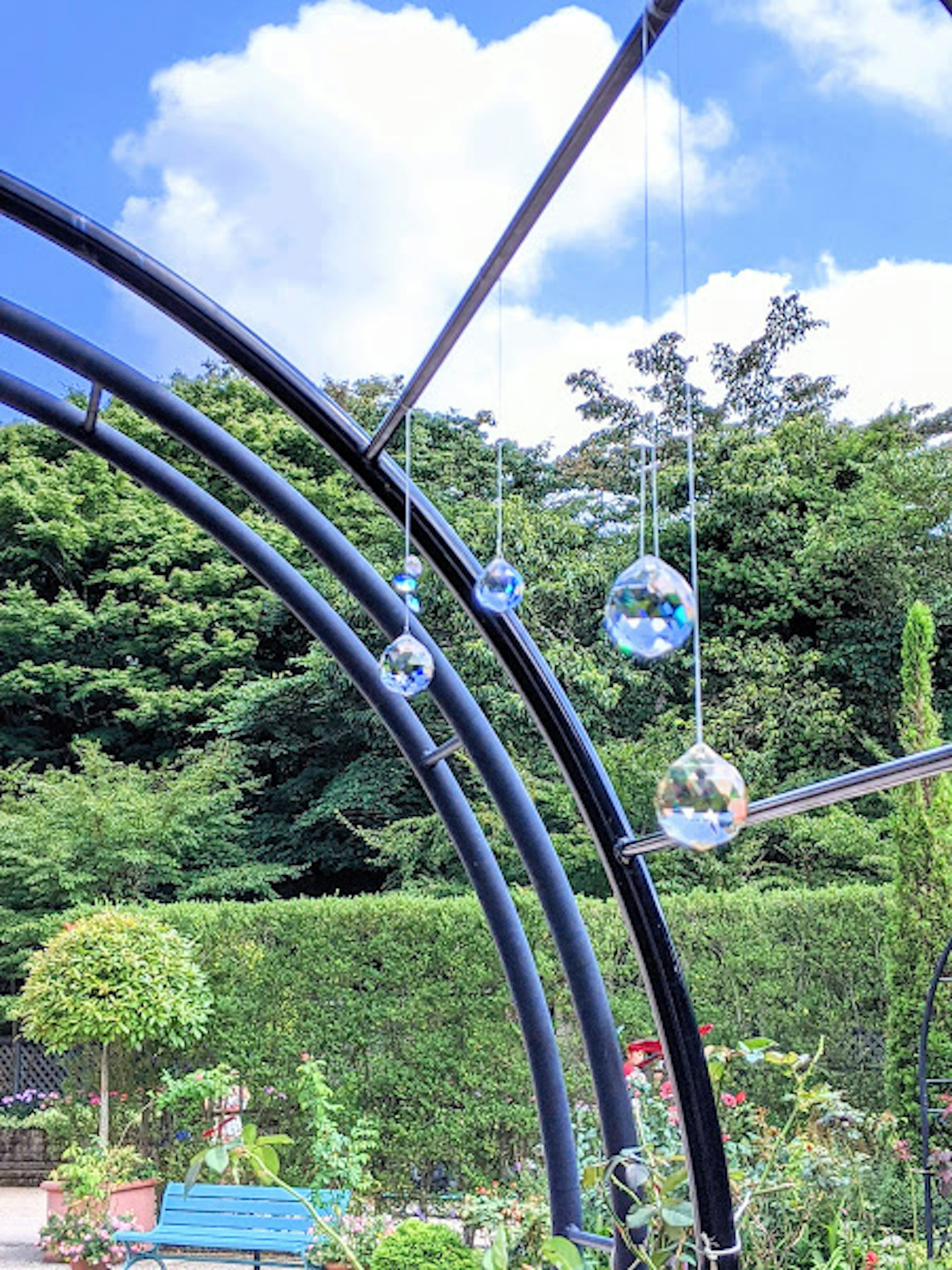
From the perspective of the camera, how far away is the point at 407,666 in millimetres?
1598

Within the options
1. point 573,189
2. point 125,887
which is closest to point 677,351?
point 125,887

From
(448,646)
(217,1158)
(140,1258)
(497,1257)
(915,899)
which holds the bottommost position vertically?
(140,1258)

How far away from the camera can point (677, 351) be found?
10.2m

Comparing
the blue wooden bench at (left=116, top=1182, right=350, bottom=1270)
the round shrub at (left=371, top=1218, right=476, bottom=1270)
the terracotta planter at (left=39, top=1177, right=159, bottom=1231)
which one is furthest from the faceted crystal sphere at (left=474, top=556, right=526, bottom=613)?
the terracotta planter at (left=39, top=1177, right=159, bottom=1231)

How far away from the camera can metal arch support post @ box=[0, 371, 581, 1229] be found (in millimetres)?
2145

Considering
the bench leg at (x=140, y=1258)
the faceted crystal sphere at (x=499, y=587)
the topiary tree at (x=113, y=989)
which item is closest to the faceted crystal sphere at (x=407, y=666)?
the faceted crystal sphere at (x=499, y=587)

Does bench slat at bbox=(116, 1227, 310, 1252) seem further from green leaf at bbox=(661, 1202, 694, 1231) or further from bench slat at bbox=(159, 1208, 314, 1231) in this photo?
green leaf at bbox=(661, 1202, 694, 1231)

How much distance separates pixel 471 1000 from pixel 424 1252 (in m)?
2.25

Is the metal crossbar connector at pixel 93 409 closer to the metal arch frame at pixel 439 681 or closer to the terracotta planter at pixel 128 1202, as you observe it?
the metal arch frame at pixel 439 681

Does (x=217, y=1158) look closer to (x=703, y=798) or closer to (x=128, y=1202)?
(x=703, y=798)

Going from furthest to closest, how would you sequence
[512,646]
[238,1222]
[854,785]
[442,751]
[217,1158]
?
[238,1222] < [442,751] < [512,646] < [217,1158] < [854,785]

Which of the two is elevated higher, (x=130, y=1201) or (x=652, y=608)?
(x=652, y=608)

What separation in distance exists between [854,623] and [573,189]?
291 inches

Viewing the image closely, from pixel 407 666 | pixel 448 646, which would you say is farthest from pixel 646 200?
pixel 448 646
